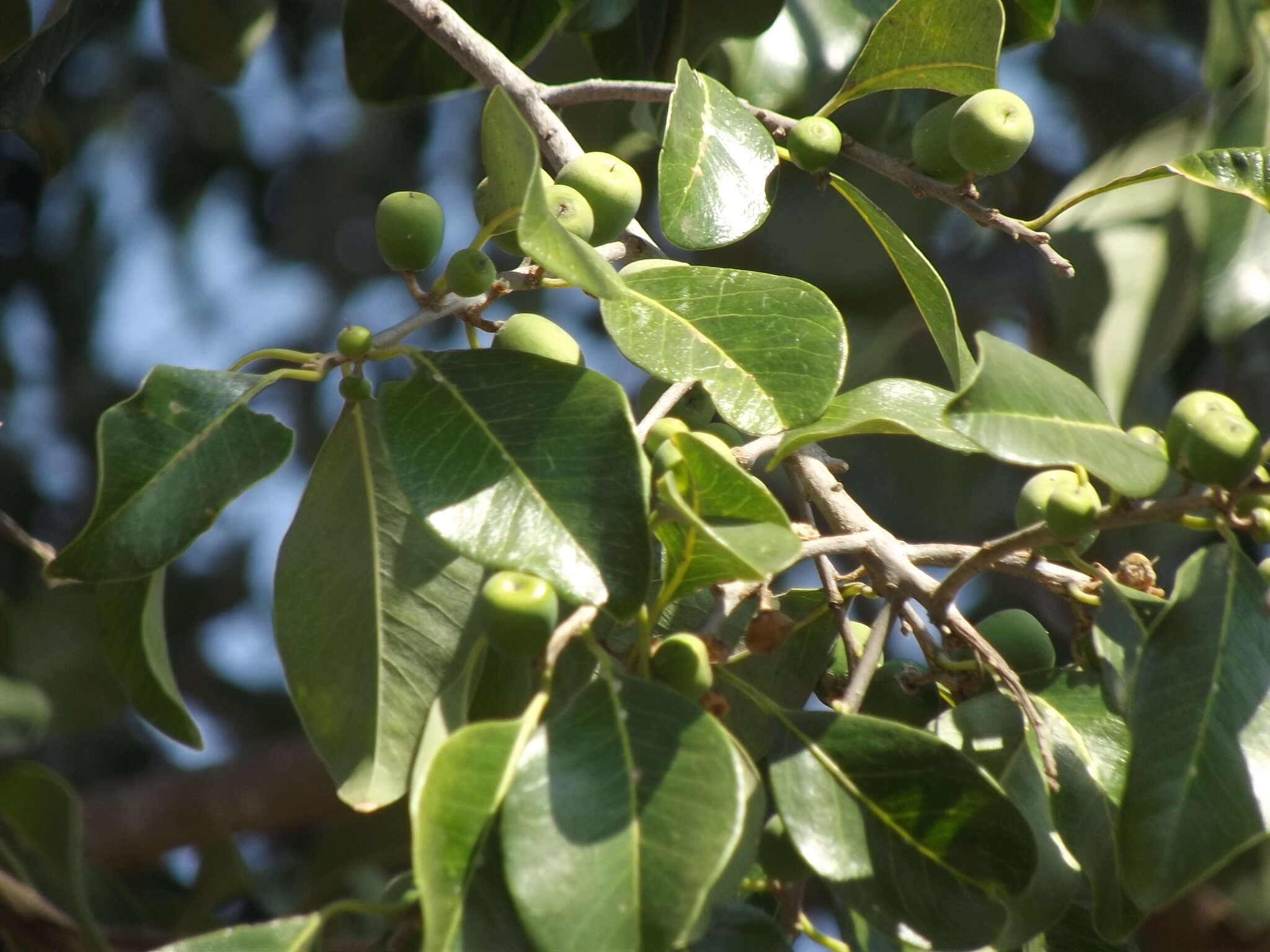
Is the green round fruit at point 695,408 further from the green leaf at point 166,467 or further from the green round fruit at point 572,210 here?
the green leaf at point 166,467

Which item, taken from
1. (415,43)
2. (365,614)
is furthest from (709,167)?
(415,43)

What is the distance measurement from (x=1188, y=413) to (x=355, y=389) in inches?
20.5

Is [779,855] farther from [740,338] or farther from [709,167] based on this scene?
[709,167]

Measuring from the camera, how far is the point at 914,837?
768 millimetres

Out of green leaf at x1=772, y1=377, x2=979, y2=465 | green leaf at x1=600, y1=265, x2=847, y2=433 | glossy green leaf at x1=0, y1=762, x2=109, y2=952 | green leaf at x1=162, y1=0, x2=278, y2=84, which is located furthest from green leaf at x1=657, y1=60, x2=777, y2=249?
glossy green leaf at x1=0, y1=762, x2=109, y2=952

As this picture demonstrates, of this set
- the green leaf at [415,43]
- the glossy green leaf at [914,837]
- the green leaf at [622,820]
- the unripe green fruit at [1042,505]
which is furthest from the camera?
the green leaf at [415,43]

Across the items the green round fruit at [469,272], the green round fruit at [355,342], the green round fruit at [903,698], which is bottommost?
the green round fruit at [903,698]

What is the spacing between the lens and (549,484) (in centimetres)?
76

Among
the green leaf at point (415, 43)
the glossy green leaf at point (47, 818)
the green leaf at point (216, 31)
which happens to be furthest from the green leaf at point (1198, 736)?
the green leaf at point (216, 31)

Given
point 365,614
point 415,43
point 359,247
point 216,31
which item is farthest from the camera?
point 359,247

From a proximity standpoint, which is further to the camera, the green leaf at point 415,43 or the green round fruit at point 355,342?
the green leaf at point 415,43

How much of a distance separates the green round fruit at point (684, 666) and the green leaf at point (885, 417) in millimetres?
159

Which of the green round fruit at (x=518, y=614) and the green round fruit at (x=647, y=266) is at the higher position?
the green round fruit at (x=647, y=266)

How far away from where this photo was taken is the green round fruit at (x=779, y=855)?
0.86 metres
